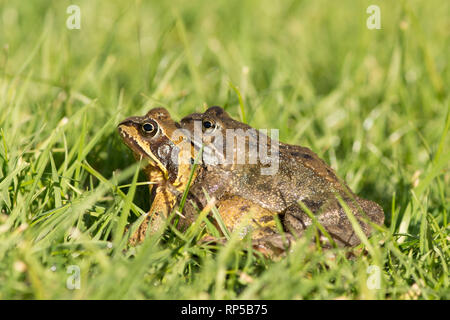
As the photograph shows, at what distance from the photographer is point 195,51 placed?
6262 millimetres

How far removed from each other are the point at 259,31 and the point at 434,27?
246 cm

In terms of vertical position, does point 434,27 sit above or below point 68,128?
above

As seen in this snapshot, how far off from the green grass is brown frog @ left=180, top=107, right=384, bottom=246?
0.35m

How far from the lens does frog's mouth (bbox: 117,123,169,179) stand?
3.33 metres

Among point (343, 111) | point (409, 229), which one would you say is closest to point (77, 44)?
point (343, 111)

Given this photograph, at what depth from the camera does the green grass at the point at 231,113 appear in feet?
8.45

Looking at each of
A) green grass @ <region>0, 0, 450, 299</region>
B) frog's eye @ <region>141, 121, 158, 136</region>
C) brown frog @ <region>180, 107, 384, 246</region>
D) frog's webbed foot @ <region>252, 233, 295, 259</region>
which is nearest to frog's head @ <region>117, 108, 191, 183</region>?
frog's eye @ <region>141, 121, 158, 136</region>

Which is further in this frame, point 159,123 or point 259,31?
point 259,31

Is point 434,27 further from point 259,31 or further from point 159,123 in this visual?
point 159,123

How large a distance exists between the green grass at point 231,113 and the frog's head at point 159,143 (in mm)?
225

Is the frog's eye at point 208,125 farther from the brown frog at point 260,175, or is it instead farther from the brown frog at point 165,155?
the brown frog at point 165,155

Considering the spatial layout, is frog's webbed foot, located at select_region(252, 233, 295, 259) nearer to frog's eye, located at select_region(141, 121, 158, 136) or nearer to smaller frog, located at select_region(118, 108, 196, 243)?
smaller frog, located at select_region(118, 108, 196, 243)

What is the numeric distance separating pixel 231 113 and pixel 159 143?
1282 millimetres

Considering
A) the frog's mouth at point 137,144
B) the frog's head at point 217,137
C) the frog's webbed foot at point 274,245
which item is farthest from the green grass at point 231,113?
the frog's head at point 217,137
